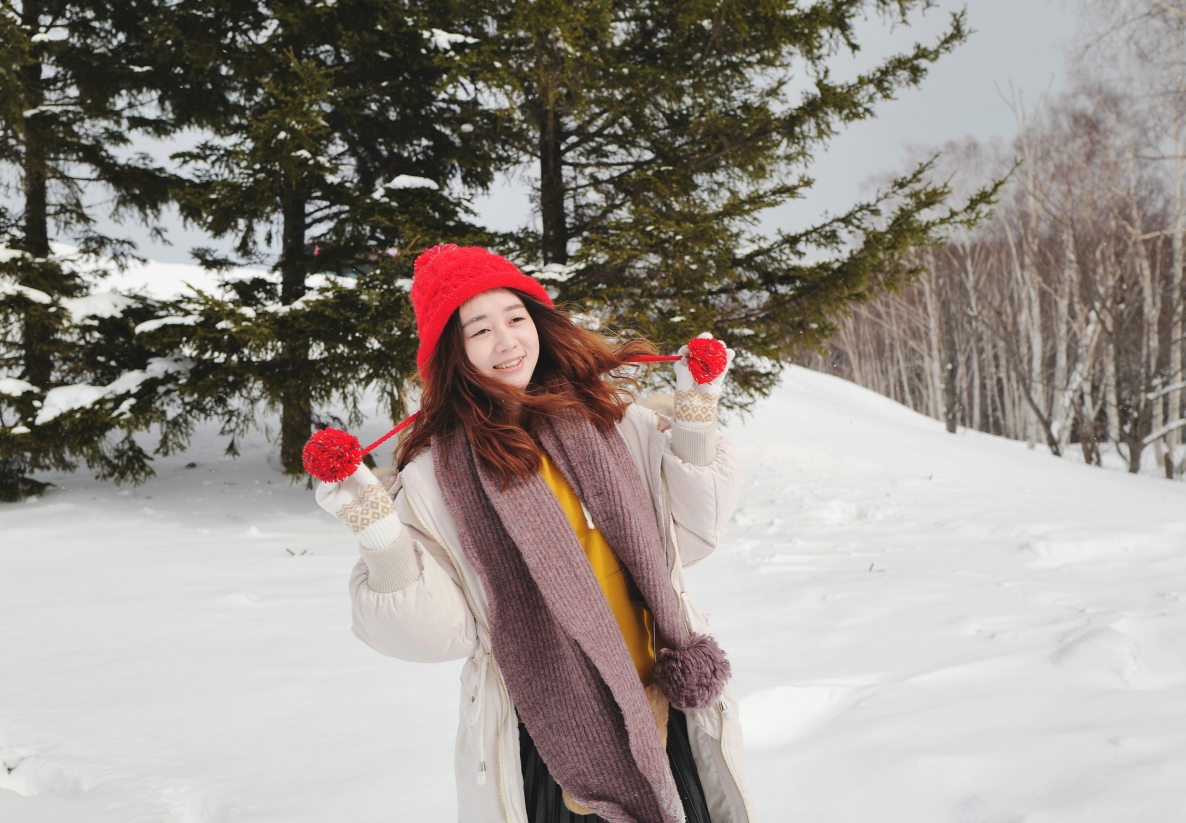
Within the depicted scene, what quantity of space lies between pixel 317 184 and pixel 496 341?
6.56m

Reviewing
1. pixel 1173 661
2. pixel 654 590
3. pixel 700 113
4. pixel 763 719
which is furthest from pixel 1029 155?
pixel 654 590

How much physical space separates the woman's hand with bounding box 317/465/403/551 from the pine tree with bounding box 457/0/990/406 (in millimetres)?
4767

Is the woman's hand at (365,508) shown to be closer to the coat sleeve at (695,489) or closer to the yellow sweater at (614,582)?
the yellow sweater at (614,582)

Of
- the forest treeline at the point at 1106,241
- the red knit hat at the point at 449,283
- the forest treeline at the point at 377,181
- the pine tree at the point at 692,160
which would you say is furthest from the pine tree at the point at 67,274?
the forest treeline at the point at 1106,241

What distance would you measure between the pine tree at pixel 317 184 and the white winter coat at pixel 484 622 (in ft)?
13.1

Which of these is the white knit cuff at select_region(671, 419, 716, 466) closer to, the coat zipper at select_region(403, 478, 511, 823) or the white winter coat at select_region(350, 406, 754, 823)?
the white winter coat at select_region(350, 406, 754, 823)

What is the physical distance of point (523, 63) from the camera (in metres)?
6.33

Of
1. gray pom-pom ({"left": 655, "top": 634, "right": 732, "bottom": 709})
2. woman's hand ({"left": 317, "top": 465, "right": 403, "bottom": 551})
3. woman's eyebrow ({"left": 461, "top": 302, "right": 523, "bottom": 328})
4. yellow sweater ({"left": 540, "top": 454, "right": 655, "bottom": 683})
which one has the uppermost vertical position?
woman's eyebrow ({"left": 461, "top": 302, "right": 523, "bottom": 328})

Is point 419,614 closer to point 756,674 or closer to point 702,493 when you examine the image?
point 702,493

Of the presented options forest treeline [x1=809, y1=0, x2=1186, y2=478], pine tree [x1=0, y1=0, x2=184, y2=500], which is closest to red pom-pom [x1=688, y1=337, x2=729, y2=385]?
pine tree [x1=0, y1=0, x2=184, y2=500]

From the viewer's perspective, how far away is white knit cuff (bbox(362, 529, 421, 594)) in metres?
1.32

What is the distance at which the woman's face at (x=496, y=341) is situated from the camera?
1633 millimetres

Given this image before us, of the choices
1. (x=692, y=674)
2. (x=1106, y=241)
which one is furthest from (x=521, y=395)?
(x=1106, y=241)

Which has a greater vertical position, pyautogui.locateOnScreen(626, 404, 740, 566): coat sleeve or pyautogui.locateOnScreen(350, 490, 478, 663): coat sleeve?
pyautogui.locateOnScreen(626, 404, 740, 566): coat sleeve
